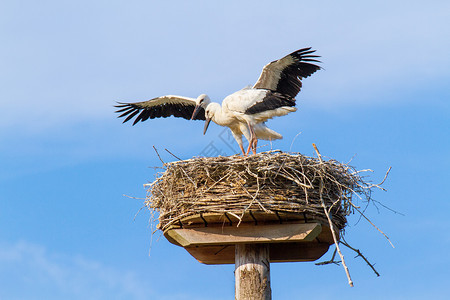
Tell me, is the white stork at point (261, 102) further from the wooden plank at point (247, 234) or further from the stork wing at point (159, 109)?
the wooden plank at point (247, 234)

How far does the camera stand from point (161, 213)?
6.32 meters

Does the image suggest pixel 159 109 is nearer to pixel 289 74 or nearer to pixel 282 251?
pixel 289 74

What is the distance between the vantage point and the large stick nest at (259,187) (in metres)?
5.83

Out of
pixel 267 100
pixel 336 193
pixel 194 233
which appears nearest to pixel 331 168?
pixel 336 193

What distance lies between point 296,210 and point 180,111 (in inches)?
145

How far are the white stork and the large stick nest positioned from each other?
1.81 m

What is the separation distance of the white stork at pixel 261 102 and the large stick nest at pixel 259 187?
1.81 metres

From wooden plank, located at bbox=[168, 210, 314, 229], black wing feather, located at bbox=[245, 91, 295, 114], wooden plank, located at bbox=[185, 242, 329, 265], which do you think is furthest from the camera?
black wing feather, located at bbox=[245, 91, 295, 114]

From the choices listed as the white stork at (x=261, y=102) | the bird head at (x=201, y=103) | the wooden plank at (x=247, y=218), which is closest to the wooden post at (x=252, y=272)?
the wooden plank at (x=247, y=218)

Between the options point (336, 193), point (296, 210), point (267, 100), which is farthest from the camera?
point (267, 100)

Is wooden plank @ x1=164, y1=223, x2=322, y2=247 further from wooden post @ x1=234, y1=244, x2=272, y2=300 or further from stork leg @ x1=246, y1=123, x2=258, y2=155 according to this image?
stork leg @ x1=246, y1=123, x2=258, y2=155

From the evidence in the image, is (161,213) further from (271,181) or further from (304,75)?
(304,75)

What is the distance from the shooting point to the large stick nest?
5.83 m

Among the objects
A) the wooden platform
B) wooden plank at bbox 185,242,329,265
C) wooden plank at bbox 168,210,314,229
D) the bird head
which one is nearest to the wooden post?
the wooden platform
